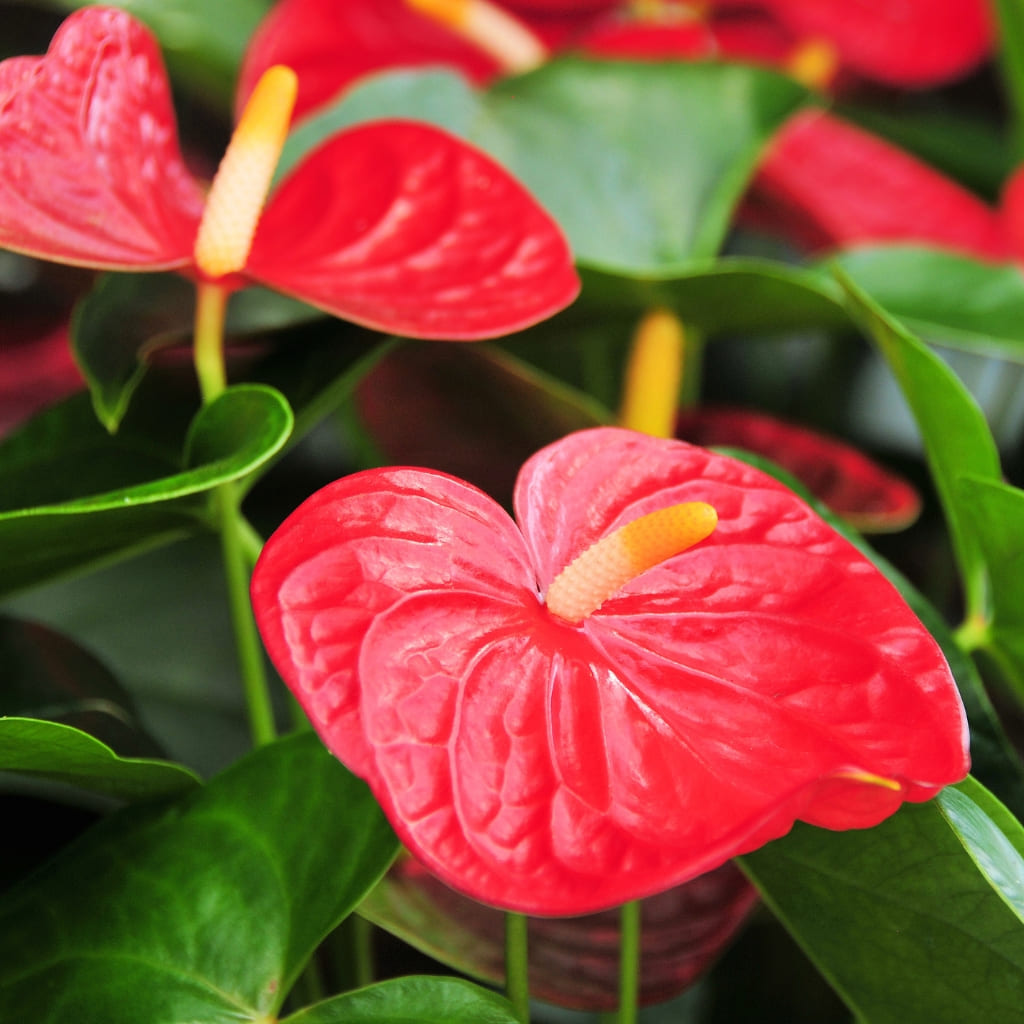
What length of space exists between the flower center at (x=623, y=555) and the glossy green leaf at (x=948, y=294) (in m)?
0.32

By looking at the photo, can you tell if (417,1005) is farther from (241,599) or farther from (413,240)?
(413,240)

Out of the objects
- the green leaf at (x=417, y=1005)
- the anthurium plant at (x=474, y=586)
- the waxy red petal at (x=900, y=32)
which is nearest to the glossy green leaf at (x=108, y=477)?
the anthurium plant at (x=474, y=586)

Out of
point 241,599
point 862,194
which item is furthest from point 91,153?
point 862,194

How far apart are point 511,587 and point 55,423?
26 cm

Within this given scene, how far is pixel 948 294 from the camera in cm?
62

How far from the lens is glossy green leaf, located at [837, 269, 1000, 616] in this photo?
1.34 ft

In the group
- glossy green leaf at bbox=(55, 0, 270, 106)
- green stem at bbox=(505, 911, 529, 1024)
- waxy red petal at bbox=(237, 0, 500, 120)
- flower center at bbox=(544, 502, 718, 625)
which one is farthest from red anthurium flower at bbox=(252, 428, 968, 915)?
glossy green leaf at bbox=(55, 0, 270, 106)

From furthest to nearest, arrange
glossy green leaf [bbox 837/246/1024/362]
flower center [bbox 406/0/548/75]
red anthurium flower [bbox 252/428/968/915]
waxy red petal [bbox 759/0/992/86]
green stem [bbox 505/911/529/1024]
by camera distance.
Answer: waxy red petal [bbox 759/0/992/86] → flower center [bbox 406/0/548/75] → glossy green leaf [bbox 837/246/1024/362] → green stem [bbox 505/911/529/1024] → red anthurium flower [bbox 252/428/968/915]

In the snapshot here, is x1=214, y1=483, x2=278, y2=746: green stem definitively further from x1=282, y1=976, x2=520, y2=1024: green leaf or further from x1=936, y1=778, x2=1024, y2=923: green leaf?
x1=936, y1=778, x2=1024, y2=923: green leaf

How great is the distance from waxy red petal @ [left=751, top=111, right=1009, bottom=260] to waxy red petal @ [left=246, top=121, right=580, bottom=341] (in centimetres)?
38

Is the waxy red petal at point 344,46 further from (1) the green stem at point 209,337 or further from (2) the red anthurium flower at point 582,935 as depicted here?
(2) the red anthurium flower at point 582,935

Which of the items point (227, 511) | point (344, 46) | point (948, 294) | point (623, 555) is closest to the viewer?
point (623, 555)

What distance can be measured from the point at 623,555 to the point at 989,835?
13cm

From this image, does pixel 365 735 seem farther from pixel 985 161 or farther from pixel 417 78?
pixel 985 161
